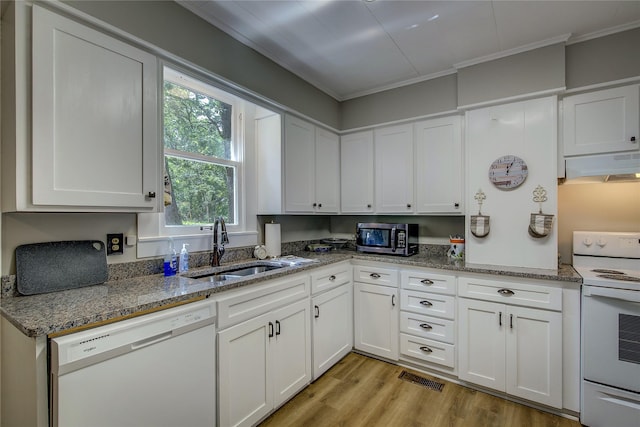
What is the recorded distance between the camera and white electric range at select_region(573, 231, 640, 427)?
5.74 feet

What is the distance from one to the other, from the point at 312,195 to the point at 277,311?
130 centimetres

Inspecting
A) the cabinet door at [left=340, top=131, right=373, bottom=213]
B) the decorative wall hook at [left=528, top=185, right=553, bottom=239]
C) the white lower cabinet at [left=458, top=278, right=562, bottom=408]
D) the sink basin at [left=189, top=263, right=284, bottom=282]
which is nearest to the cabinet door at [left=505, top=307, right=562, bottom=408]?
the white lower cabinet at [left=458, top=278, right=562, bottom=408]

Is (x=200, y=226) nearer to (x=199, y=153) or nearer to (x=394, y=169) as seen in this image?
(x=199, y=153)

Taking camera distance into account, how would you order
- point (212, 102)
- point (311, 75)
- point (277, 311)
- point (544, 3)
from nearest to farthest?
point (544, 3) < point (277, 311) < point (212, 102) < point (311, 75)

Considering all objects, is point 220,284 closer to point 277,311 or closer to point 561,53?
point 277,311

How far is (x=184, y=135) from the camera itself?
2.21 m

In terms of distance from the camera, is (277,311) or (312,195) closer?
(277,311)

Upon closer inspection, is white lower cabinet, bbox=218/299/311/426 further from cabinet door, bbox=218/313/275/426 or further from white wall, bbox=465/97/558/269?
white wall, bbox=465/97/558/269

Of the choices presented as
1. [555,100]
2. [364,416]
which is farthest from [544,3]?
[364,416]

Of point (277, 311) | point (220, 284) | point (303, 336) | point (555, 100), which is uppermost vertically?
point (555, 100)

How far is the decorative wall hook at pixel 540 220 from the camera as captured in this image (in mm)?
2182

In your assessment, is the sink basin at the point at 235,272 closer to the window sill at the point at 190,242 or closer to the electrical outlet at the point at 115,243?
the window sill at the point at 190,242

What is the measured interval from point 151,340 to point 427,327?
2.07m

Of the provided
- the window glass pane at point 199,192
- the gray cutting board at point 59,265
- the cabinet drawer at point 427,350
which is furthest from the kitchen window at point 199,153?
the cabinet drawer at point 427,350
